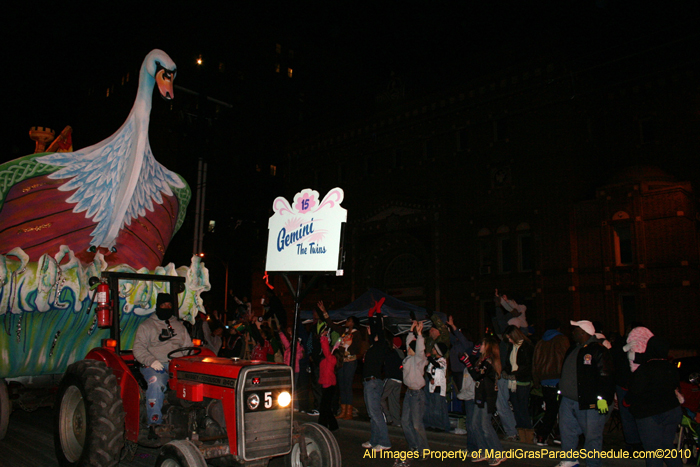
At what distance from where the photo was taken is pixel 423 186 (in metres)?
29.4

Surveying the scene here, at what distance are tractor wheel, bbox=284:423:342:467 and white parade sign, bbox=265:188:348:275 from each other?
2.43 metres

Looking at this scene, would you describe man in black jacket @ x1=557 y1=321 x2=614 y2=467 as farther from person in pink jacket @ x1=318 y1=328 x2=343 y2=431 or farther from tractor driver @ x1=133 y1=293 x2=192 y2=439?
tractor driver @ x1=133 y1=293 x2=192 y2=439

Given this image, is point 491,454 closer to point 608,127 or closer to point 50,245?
point 50,245

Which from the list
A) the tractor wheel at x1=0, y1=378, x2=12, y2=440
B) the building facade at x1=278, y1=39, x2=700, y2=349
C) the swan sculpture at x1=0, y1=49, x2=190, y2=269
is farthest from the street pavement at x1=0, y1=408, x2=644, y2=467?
the building facade at x1=278, y1=39, x2=700, y2=349

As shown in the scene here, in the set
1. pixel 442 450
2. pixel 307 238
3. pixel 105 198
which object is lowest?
pixel 442 450

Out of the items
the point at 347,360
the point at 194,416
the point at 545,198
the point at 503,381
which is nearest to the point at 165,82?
the point at 194,416

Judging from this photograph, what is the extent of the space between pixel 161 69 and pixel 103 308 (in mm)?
5402

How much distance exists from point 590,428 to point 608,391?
1.89 feet

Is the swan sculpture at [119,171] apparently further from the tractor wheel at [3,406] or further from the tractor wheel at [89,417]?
the tractor wheel at [89,417]

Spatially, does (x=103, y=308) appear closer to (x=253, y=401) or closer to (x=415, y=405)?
(x=253, y=401)

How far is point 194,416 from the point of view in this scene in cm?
591

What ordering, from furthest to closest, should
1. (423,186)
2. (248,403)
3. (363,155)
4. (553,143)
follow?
(363,155)
(423,186)
(553,143)
(248,403)

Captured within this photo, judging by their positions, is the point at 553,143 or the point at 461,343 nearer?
the point at 461,343

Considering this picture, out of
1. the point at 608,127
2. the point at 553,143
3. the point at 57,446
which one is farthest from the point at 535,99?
the point at 57,446
